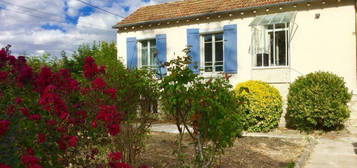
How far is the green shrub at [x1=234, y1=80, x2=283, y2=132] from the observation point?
30.1 ft

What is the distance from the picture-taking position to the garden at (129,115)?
2.27m

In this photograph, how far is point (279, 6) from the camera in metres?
10.5

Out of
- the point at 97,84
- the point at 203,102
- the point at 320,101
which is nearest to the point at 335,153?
the point at 320,101

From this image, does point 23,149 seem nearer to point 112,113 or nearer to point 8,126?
point 8,126

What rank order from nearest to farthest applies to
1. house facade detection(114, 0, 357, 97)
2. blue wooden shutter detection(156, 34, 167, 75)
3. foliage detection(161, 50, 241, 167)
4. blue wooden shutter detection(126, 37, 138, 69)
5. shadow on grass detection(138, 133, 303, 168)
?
foliage detection(161, 50, 241, 167) → shadow on grass detection(138, 133, 303, 168) → house facade detection(114, 0, 357, 97) → blue wooden shutter detection(156, 34, 167, 75) → blue wooden shutter detection(126, 37, 138, 69)

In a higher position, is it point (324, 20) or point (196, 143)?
point (324, 20)

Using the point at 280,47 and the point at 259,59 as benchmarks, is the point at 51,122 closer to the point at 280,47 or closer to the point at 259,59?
the point at 259,59

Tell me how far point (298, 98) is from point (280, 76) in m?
1.50

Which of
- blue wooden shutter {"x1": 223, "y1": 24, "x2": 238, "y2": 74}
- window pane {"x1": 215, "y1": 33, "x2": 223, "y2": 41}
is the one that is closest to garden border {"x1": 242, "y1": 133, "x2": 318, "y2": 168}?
blue wooden shutter {"x1": 223, "y1": 24, "x2": 238, "y2": 74}

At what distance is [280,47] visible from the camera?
35.2ft

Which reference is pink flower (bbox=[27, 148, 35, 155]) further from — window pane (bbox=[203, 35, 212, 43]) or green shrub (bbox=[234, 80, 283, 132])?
window pane (bbox=[203, 35, 212, 43])

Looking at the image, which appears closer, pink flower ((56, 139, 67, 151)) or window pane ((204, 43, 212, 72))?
pink flower ((56, 139, 67, 151))

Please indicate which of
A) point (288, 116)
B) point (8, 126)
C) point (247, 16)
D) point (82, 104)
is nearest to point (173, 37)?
point (247, 16)

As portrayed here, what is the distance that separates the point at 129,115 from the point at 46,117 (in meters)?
2.23
